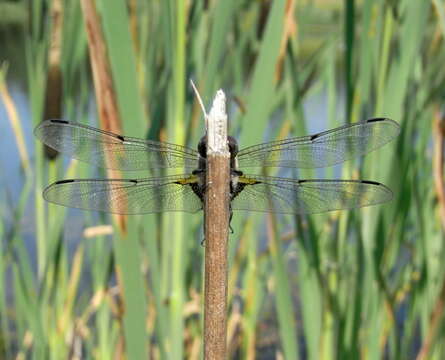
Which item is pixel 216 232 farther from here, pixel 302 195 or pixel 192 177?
pixel 302 195

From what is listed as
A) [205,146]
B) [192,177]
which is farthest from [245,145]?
[205,146]

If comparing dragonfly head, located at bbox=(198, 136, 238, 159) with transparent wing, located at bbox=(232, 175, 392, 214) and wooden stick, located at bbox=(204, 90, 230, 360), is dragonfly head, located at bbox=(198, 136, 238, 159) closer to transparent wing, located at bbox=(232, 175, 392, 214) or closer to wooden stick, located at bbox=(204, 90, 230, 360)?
wooden stick, located at bbox=(204, 90, 230, 360)

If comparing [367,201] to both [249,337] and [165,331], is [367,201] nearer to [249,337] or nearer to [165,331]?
[165,331]

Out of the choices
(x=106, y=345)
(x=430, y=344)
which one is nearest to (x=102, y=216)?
(x=106, y=345)

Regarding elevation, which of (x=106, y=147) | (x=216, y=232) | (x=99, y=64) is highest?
(x=99, y=64)

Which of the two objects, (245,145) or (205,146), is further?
(245,145)

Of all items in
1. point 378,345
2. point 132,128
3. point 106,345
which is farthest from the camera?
point 106,345
